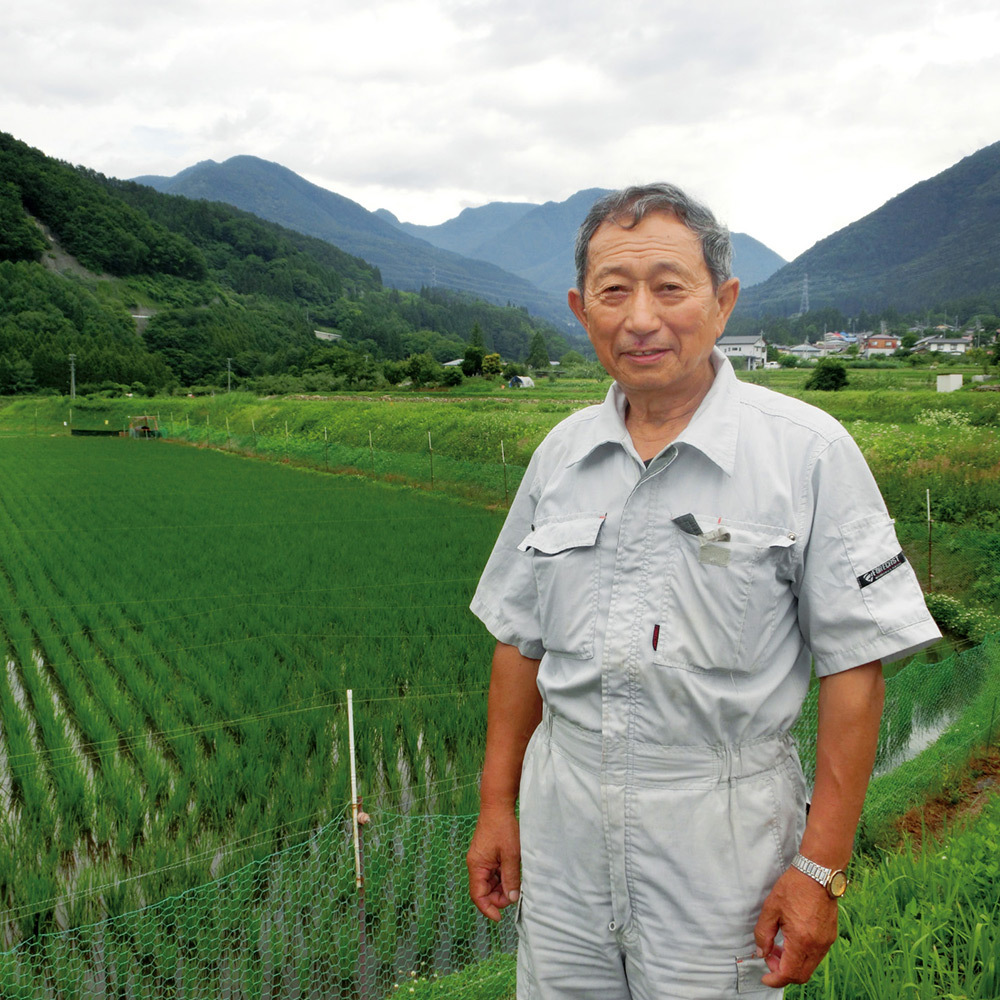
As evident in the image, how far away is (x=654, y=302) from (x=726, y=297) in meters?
0.16

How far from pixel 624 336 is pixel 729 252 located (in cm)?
23

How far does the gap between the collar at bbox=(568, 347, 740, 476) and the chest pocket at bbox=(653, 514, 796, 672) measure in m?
0.10

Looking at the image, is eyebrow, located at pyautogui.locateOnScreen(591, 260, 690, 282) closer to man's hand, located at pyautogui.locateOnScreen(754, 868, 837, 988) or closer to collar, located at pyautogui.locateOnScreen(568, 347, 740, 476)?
collar, located at pyautogui.locateOnScreen(568, 347, 740, 476)

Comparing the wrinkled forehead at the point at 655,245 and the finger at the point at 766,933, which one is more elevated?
the wrinkled forehead at the point at 655,245

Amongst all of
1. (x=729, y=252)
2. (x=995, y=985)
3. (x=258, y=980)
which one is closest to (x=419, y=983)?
(x=258, y=980)

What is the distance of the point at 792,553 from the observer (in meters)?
1.14

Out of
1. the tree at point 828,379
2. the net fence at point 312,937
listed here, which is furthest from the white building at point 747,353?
the net fence at point 312,937

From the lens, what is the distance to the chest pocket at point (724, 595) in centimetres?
114

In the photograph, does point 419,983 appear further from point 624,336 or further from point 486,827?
point 624,336

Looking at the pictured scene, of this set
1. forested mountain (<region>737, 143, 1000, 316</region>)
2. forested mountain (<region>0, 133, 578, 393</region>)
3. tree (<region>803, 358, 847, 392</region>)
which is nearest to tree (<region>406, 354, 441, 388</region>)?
forested mountain (<region>0, 133, 578, 393</region>)

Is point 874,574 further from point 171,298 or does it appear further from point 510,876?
point 171,298

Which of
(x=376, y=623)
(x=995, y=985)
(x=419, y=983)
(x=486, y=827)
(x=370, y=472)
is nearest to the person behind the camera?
(x=486, y=827)

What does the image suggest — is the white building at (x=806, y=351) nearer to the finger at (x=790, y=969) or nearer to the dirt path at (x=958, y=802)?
the dirt path at (x=958, y=802)

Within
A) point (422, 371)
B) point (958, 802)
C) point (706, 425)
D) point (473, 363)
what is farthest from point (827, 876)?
point (473, 363)
